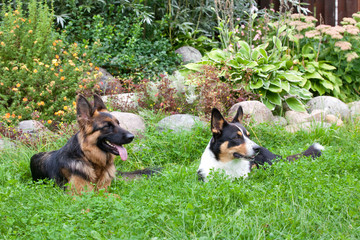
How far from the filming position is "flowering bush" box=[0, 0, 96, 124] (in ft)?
21.6

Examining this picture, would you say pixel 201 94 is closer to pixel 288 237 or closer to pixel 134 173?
pixel 134 173

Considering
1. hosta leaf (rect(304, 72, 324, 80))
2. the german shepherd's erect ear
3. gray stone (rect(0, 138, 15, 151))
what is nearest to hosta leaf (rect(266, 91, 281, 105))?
hosta leaf (rect(304, 72, 324, 80))

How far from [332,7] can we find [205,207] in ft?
32.6

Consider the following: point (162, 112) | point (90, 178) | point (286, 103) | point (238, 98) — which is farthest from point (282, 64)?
point (90, 178)

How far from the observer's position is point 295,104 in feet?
24.8

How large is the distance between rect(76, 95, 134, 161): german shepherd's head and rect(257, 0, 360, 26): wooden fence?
27.4ft

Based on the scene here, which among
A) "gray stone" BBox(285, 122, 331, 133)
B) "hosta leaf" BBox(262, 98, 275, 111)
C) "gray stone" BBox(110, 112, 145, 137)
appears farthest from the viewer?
"hosta leaf" BBox(262, 98, 275, 111)

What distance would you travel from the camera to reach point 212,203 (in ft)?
11.6

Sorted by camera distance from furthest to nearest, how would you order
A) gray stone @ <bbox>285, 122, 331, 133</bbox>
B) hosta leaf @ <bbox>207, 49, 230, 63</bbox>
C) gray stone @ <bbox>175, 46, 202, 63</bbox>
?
gray stone @ <bbox>175, 46, 202, 63</bbox> → hosta leaf @ <bbox>207, 49, 230, 63</bbox> → gray stone @ <bbox>285, 122, 331, 133</bbox>

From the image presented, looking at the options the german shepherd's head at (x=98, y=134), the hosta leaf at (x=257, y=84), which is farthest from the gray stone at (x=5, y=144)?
the hosta leaf at (x=257, y=84)

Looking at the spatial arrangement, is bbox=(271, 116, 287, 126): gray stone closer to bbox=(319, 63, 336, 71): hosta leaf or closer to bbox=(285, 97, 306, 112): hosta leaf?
bbox=(285, 97, 306, 112): hosta leaf

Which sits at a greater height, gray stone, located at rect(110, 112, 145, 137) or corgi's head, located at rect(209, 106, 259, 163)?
corgi's head, located at rect(209, 106, 259, 163)

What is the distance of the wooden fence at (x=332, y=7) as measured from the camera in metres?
11.4

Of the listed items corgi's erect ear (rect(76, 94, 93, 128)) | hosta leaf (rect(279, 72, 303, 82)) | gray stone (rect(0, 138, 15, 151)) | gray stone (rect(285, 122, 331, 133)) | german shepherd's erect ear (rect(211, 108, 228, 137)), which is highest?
corgi's erect ear (rect(76, 94, 93, 128))
